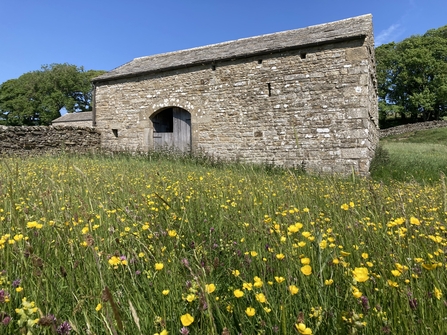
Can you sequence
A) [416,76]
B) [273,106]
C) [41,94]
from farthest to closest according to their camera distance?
[41,94]
[416,76]
[273,106]

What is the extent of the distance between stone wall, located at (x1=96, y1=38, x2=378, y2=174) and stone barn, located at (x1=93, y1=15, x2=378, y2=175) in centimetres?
3

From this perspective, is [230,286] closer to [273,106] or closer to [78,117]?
[273,106]

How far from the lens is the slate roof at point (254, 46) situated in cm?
926

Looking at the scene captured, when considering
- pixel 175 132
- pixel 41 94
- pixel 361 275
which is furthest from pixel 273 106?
pixel 41 94

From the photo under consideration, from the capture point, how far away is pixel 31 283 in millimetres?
1476

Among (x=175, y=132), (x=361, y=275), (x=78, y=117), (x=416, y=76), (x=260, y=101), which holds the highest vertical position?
(x=416, y=76)

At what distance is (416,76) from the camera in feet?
114

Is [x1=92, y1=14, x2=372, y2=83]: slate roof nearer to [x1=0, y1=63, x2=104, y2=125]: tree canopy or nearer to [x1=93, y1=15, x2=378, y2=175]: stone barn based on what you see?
[x1=93, y1=15, x2=378, y2=175]: stone barn

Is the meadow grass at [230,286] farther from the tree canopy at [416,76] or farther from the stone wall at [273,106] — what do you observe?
the tree canopy at [416,76]

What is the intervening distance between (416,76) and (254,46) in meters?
33.4

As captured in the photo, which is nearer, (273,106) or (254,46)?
(273,106)

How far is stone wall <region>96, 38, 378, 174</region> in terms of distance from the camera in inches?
345

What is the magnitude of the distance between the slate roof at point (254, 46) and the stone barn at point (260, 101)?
47mm

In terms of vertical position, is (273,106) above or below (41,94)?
below
